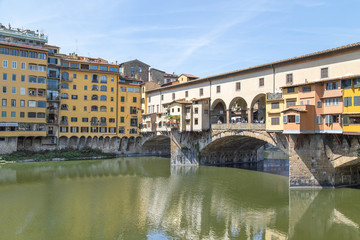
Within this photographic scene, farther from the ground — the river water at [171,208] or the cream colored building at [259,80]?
the cream colored building at [259,80]

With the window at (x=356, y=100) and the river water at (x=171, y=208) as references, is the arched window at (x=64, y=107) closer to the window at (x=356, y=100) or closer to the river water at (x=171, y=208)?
the river water at (x=171, y=208)

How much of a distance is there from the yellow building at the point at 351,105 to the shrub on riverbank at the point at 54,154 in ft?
161

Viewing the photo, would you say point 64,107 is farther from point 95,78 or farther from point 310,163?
point 310,163

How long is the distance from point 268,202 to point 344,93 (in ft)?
42.1

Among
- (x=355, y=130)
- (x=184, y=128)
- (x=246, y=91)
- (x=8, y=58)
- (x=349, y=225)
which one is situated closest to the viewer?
(x=349, y=225)

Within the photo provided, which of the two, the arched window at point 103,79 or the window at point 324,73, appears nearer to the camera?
the window at point 324,73

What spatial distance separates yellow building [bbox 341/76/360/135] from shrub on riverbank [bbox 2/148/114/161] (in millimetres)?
48998

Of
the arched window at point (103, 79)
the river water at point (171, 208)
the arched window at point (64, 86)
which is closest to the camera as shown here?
the river water at point (171, 208)

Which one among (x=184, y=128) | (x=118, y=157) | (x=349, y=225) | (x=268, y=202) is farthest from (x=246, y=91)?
(x=118, y=157)

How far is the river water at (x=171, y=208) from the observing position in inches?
829

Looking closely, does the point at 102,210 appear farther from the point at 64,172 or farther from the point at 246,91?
the point at 246,91

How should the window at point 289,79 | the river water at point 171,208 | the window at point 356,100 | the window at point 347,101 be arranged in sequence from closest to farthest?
the river water at point 171,208, the window at point 356,100, the window at point 347,101, the window at point 289,79

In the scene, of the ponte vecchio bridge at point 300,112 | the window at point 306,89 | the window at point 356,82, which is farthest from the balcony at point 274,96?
the window at point 356,82

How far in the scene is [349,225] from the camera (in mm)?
22609
